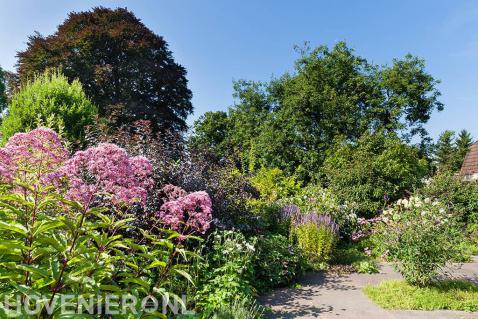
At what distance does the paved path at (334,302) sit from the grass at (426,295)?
124mm

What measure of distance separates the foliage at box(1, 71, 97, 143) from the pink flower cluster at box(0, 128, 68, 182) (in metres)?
4.54

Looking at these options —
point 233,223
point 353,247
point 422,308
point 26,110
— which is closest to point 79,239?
point 233,223

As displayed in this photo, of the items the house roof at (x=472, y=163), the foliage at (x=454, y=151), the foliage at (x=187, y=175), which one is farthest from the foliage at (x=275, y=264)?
the foliage at (x=454, y=151)

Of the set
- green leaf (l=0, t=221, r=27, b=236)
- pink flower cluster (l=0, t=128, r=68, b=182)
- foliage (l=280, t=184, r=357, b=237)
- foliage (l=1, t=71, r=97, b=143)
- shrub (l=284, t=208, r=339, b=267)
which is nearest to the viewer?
green leaf (l=0, t=221, r=27, b=236)

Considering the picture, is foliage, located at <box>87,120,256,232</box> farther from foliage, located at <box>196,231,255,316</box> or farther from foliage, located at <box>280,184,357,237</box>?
foliage, located at <box>280,184,357,237</box>

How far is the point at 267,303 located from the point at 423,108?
564 inches

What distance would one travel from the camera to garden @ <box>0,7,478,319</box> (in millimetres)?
2271

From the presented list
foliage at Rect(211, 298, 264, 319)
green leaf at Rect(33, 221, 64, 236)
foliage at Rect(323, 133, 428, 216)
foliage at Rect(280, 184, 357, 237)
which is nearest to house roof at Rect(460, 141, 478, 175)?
foliage at Rect(323, 133, 428, 216)

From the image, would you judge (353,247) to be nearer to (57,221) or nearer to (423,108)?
(57,221)

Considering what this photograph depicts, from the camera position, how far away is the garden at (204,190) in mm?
2271

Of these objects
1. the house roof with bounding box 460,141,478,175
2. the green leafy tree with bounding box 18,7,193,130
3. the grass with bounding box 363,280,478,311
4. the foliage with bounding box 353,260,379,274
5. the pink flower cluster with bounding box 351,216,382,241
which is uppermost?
the green leafy tree with bounding box 18,7,193,130

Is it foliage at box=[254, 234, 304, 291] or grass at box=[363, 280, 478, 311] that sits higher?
foliage at box=[254, 234, 304, 291]

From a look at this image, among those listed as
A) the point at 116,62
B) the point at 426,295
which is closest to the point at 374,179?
the point at 426,295

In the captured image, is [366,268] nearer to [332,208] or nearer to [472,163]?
[332,208]
